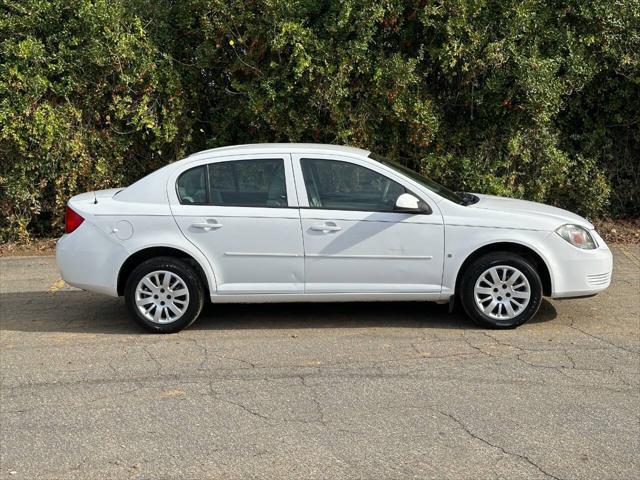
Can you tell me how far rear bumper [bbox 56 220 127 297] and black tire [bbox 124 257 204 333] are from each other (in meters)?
0.17

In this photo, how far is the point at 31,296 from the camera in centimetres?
882

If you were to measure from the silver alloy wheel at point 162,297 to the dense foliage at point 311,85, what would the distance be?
13.0 feet

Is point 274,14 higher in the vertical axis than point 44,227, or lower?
higher

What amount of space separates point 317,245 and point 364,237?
1.32 ft

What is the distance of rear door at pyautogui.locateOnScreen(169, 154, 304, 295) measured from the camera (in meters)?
7.05

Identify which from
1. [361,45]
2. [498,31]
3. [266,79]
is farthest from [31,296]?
[498,31]

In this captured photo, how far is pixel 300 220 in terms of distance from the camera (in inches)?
278

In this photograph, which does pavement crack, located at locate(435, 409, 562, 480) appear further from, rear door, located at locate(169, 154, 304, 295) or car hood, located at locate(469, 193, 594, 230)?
car hood, located at locate(469, 193, 594, 230)

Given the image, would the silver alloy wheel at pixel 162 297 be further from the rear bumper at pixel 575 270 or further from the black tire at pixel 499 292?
the rear bumper at pixel 575 270

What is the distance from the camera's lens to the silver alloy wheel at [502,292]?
278 inches

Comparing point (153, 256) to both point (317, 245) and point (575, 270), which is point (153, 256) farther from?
point (575, 270)

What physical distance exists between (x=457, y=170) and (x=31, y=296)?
5.59 meters

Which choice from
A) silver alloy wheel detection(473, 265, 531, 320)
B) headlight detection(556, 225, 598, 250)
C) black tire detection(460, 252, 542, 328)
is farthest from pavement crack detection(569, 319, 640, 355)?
headlight detection(556, 225, 598, 250)

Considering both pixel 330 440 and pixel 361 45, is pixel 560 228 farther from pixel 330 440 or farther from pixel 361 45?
pixel 361 45
